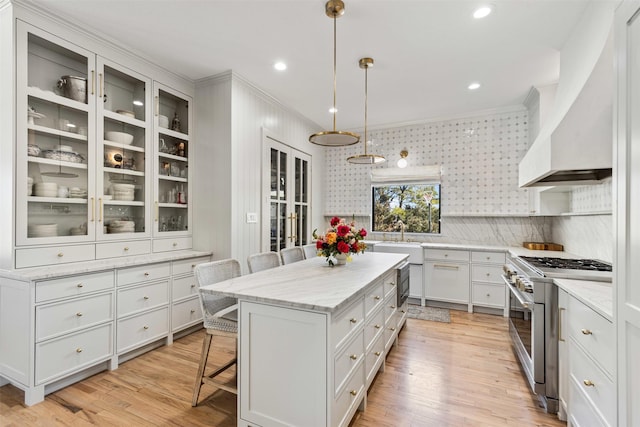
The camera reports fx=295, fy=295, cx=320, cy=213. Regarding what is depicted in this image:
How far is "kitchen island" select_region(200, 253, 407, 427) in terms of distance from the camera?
1473 mm

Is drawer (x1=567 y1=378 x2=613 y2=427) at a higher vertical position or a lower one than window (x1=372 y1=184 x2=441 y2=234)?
lower

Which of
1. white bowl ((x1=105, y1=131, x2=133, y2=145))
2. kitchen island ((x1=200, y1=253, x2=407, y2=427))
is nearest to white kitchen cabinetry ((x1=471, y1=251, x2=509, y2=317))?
kitchen island ((x1=200, y1=253, x2=407, y2=427))

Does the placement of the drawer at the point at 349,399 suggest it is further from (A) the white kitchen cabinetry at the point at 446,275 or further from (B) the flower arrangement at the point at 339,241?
(A) the white kitchen cabinetry at the point at 446,275

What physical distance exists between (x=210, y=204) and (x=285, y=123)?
173 centimetres

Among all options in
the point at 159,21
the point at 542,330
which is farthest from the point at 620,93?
the point at 159,21

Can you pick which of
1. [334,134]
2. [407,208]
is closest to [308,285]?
[334,134]

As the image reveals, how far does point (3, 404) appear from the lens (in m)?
2.02

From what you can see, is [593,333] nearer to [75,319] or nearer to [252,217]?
[252,217]

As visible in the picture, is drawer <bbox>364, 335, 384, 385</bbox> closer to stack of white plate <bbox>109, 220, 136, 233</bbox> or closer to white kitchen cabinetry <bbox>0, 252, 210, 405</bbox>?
white kitchen cabinetry <bbox>0, 252, 210, 405</bbox>

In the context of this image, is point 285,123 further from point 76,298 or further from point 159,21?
point 76,298

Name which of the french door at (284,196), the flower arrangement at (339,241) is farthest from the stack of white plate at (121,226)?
the flower arrangement at (339,241)

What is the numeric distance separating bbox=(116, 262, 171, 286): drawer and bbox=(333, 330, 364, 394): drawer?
2073 mm

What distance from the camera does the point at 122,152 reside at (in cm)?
291

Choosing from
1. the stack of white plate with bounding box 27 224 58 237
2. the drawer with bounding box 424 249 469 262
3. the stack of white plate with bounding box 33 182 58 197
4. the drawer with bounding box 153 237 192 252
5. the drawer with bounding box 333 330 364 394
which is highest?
the stack of white plate with bounding box 33 182 58 197
